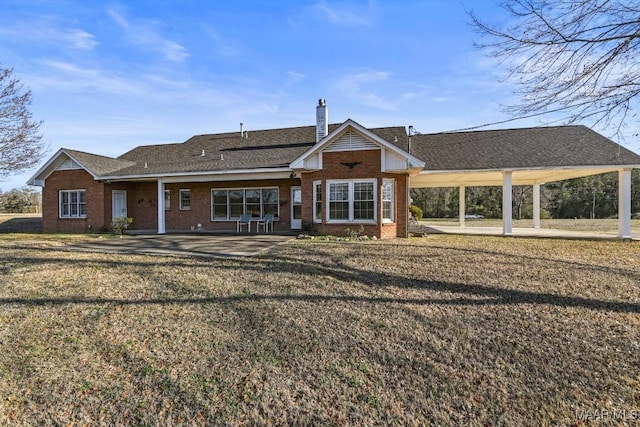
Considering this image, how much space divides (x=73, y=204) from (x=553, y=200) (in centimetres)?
4672

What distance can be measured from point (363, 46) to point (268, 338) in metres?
11.3

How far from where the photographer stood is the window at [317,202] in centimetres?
1511

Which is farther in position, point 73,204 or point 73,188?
point 73,204

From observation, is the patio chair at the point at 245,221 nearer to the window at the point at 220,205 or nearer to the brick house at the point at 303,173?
the brick house at the point at 303,173

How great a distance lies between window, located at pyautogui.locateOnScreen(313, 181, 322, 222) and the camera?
15109mm

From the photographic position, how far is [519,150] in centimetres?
1684

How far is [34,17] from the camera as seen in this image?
9.89m

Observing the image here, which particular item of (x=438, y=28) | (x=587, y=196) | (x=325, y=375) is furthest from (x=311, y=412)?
(x=587, y=196)

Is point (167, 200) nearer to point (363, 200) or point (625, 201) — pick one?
point (363, 200)

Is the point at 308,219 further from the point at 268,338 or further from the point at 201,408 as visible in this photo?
the point at 201,408

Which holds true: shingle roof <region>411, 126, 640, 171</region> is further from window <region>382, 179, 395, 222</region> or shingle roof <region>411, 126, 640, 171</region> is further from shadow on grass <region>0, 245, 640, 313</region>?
shadow on grass <region>0, 245, 640, 313</region>

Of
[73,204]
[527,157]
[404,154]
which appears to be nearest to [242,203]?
[404,154]

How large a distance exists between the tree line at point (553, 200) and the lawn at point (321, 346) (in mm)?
36753

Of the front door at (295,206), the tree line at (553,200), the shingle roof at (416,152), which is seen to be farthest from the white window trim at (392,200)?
the tree line at (553,200)
